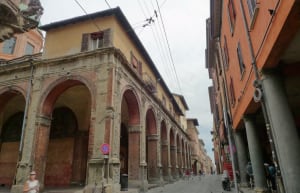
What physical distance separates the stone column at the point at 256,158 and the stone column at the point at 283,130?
3876 mm

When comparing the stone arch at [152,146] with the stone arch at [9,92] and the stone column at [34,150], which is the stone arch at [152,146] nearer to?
the stone column at [34,150]

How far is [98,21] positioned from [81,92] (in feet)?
16.2

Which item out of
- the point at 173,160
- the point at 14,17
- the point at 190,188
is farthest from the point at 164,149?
the point at 14,17

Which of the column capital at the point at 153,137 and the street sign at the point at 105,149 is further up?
the column capital at the point at 153,137

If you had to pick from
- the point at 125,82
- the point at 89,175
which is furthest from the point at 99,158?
the point at 125,82

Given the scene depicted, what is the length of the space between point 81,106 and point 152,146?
635cm

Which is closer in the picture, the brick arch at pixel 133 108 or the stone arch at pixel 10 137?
the brick arch at pixel 133 108

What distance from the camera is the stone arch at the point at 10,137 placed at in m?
17.1

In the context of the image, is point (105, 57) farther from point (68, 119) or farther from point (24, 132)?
point (68, 119)

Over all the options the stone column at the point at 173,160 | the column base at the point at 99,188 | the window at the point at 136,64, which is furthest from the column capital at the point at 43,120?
the stone column at the point at 173,160

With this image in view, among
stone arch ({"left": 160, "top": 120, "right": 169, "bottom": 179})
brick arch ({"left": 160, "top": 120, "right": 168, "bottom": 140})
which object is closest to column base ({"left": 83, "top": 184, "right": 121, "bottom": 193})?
stone arch ({"left": 160, "top": 120, "right": 169, "bottom": 179})

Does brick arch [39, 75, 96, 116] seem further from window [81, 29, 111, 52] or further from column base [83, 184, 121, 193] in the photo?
column base [83, 184, 121, 193]

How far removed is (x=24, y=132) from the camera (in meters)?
12.2

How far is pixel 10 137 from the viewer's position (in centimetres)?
1803
